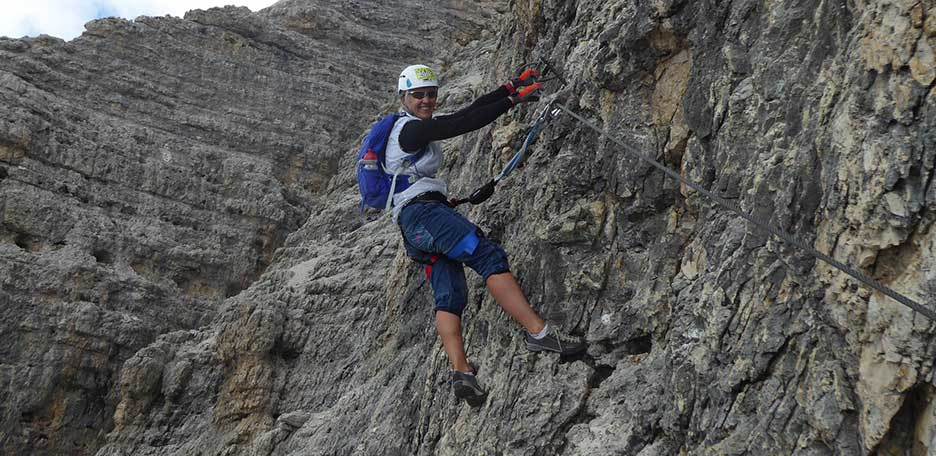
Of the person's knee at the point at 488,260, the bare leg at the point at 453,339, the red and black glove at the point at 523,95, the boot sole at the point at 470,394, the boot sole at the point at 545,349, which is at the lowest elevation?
the boot sole at the point at 470,394

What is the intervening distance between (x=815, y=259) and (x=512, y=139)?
4.76 metres

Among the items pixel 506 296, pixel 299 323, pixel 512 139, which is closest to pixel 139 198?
pixel 299 323

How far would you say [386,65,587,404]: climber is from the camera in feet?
20.6

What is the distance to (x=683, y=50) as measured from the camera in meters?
6.02

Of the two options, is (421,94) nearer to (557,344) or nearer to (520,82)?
(520,82)

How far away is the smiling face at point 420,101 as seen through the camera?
705cm

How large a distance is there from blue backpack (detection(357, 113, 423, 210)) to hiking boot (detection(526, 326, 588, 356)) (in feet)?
6.00

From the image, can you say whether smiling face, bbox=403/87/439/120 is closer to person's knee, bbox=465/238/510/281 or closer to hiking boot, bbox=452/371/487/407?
person's knee, bbox=465/238/510/281

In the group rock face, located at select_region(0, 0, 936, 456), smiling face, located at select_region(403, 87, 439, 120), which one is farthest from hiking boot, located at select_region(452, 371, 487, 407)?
smiling face, located at select_region(403, 87, 439, 120)

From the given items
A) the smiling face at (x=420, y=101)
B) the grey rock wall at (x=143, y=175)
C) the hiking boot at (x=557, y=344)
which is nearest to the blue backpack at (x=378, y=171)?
the smiling face at (x=420, y=101)

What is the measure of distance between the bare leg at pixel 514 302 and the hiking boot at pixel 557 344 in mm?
80

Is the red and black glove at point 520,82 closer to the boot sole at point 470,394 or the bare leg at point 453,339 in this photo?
the bare leg at point 453,339

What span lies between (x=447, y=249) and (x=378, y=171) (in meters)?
1.04

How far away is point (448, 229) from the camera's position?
256 inches
